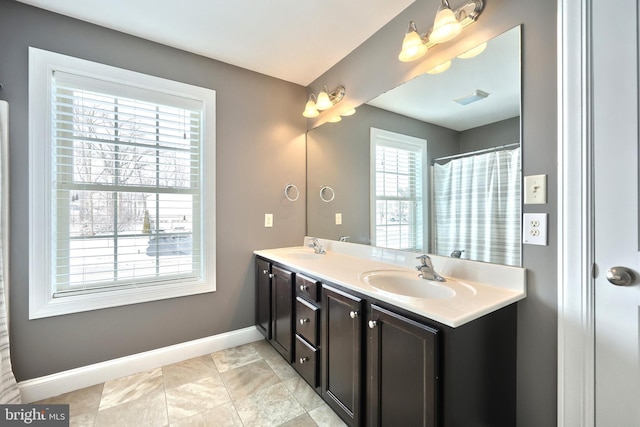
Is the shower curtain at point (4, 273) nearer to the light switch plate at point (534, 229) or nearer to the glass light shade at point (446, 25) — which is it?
the glass light shade at point (446, 25)

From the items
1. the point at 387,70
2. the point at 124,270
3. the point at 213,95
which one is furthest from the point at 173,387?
the point at 387,70

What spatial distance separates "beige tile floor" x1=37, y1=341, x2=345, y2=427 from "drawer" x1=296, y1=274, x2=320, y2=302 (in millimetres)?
630

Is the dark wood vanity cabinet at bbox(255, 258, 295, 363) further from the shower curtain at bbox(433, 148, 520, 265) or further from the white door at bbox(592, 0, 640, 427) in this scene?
the white door at bbox(592, 0, 640, 427)

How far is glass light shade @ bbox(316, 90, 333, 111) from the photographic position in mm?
2164

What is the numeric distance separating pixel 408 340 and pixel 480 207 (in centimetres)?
79

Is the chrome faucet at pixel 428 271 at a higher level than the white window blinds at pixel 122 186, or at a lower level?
lower

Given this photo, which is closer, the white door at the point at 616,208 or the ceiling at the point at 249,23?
the white door at the point at 616,208

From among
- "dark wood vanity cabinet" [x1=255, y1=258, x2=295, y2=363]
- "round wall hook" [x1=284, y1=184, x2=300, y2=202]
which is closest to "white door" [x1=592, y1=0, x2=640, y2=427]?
"dark wood vanity cabinet" [x1=255, y1=258, x2=295, y2=363]

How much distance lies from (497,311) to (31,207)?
257 cm

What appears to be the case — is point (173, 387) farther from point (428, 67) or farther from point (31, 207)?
point (428, 67)

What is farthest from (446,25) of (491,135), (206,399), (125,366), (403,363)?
(125,366)

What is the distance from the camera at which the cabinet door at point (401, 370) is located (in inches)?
36.6

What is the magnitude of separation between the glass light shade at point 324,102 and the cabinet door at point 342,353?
4.94 feet

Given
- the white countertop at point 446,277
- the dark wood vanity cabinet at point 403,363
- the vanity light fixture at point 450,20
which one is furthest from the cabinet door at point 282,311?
the vanity light fixture at point 450,20
